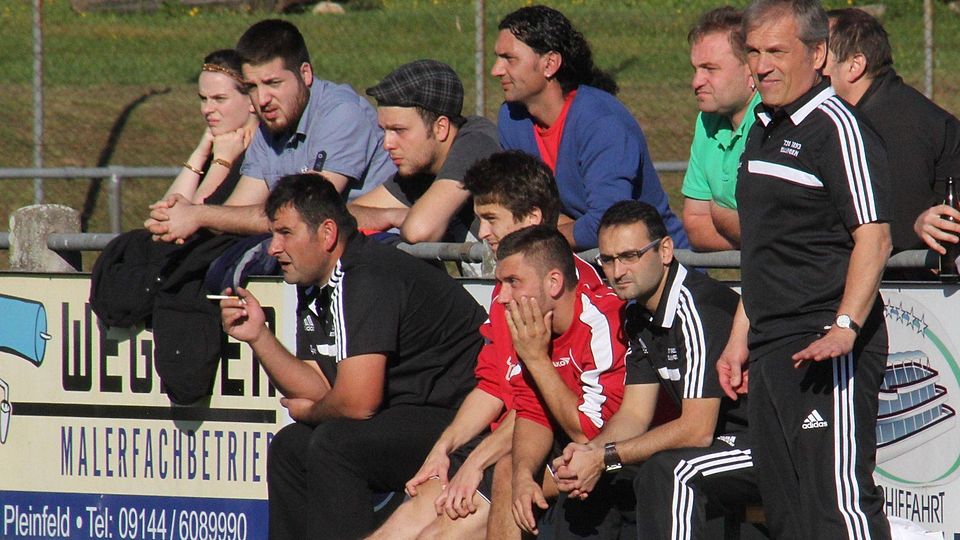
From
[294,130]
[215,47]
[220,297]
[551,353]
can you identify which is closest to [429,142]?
[294,130]

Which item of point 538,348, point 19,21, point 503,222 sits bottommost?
point 538,348

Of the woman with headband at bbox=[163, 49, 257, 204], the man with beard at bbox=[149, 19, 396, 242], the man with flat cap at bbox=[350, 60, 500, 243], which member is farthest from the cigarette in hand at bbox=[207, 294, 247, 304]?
the woman with headband at bbox=[163, 49, 257, 204]

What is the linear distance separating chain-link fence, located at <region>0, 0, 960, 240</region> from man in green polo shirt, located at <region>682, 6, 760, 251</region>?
591 cm

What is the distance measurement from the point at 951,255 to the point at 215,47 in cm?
1049

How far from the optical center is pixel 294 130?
6715 mm

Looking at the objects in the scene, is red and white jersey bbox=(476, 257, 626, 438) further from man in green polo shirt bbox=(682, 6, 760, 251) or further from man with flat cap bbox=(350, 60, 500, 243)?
man with flat cap bbox=(350, 60, 500, 243)

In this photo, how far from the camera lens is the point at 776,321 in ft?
14.8

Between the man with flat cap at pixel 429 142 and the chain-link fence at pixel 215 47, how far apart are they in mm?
5666

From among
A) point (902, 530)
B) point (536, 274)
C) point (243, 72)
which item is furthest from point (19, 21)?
point (902, 530)

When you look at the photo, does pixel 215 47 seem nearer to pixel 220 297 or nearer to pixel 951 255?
pixel 220 297

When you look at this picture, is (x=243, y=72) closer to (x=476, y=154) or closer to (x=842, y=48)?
(x=476, y=154)

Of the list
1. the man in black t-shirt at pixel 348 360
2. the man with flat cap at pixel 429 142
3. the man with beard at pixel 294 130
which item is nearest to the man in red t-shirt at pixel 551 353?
the man in black t-shirt at pixel 348 360

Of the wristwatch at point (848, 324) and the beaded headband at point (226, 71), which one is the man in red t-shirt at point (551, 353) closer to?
the wristwatch at point (848, 324)

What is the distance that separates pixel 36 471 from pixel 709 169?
3.43 meters
